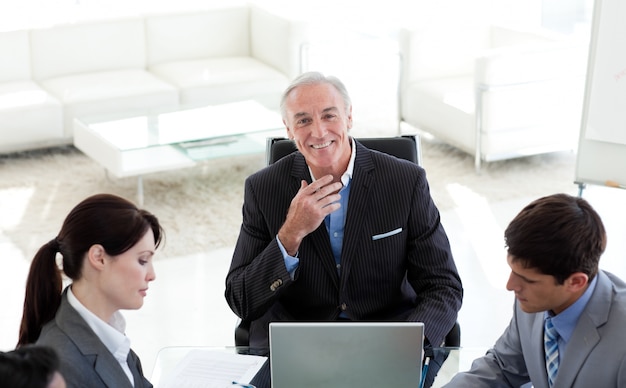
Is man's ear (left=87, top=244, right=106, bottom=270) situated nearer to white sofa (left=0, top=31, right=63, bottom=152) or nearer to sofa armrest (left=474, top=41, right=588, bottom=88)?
sofa armrest (left=474, top=41, right=588, bottom=88)

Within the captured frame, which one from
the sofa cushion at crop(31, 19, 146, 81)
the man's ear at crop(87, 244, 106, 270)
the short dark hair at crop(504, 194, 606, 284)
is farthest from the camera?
the sofa cushion at crop(31, 19, 146, 81)

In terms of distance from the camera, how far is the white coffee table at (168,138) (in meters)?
5.57

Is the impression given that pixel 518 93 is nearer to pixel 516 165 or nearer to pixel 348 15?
pixel 516 165

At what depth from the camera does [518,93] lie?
19.4 ft

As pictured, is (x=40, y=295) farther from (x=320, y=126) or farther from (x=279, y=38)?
(x=279, y=38)

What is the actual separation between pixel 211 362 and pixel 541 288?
3.00 feet

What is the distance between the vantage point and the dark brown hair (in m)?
2.40

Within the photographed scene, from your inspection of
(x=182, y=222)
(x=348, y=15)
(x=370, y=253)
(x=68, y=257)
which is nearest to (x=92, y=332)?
(x=68, y=257)

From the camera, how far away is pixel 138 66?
23.1ft

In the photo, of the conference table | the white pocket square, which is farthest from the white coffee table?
the conference table

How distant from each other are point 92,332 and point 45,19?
482cm

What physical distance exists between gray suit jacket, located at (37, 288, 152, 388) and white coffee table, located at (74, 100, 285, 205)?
3.13 metres

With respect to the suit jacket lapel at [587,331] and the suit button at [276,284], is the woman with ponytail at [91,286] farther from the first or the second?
the suit jacket lapel at [587,331]

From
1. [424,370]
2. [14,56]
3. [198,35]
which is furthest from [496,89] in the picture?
[424,370]
